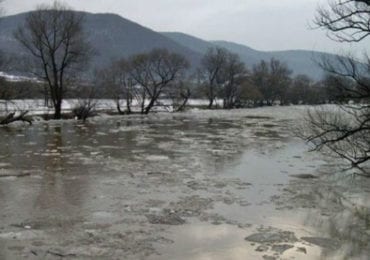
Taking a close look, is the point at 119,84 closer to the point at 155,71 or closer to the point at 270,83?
the point at 155,71

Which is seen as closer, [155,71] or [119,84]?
[119,84]

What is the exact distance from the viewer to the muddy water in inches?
409

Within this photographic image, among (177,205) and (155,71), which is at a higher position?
(155,71)

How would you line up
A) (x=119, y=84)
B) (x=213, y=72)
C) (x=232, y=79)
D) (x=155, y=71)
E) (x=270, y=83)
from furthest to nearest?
(x=270, y=83)
(x=213, y=72)
(x=232, y=79)
(x=155, y=71)
(x=119, y=84)

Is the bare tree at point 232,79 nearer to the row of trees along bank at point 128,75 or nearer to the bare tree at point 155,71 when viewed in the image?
the row of trees along bank at point 128,75

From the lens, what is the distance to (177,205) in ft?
46.0

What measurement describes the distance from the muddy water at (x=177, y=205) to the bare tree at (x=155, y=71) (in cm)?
4531

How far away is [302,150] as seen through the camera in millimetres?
28188

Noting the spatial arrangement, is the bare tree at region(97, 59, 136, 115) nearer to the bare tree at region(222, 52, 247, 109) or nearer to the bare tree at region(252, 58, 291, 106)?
the bare tree at region(222, 52, 247, 109)

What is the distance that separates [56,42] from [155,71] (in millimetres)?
23334

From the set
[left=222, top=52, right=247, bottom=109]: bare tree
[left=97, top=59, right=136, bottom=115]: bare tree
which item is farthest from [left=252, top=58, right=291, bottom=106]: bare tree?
[left=97, top=59, right=136, bottom=115]: bare tree

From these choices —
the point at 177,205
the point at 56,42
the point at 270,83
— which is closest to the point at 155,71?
the point at 56,42

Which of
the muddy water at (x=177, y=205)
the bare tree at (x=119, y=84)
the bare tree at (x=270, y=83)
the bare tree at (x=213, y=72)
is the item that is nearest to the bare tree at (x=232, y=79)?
the bare tree at (x=213, y=72)

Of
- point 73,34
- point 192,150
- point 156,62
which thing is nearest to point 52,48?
point 73,34
